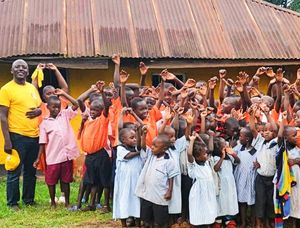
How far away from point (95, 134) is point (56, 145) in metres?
0.63

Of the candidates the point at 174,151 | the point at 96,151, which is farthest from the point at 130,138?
the point at 96,151

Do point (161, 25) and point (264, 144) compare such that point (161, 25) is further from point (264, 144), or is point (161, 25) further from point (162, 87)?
point (264, 144)

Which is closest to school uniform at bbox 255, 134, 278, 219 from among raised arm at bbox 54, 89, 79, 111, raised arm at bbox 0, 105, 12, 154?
raised arm at bbox 54, 89, 79, 111

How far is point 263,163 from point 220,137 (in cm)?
55

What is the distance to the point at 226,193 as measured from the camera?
18.3 ft

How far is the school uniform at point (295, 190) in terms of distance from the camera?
5.38m

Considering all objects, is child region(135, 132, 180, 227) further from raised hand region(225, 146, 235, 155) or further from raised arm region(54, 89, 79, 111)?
raised arm region(54, 89, 79, 111)

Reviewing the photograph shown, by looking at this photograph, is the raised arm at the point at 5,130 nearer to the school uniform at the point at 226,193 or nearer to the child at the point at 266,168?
the school uniform at the point at 226,193

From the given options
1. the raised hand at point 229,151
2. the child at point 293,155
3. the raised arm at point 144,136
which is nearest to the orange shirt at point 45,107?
the raised arm at point 144,136

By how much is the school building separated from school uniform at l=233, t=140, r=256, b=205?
176 inches

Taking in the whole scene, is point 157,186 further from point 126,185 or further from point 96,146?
point 96,146

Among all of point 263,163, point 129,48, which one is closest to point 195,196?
point 263,163

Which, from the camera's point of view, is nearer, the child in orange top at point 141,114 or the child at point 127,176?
the child at point 127,176

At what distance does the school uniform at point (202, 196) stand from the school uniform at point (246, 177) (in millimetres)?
490
